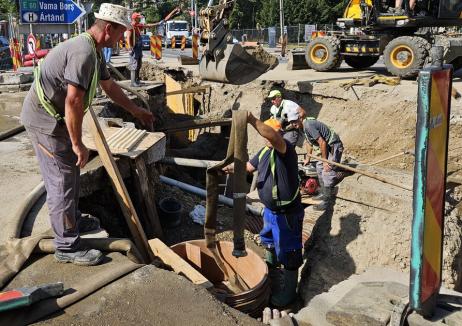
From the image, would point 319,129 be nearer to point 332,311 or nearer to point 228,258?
point 228,258

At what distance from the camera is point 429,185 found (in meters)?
2.47

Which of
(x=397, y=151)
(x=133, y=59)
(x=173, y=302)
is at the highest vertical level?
(x=133, y=59)

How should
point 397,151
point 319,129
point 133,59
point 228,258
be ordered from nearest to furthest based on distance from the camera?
point 228,258
point 319,129
point 397,151
point 133,59

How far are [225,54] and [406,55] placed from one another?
191 inches

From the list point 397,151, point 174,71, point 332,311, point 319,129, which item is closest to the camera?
point 332,311

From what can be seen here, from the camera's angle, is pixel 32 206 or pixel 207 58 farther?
pixel 207 58

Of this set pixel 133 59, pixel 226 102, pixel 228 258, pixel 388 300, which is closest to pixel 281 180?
pixel 228 258

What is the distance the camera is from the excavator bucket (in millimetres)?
10789

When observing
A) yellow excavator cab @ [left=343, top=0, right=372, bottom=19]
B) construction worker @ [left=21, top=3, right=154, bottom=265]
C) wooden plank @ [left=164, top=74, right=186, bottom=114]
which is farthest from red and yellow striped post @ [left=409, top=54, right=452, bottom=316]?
yellow excavator cab @ [left=343, top=0, right=372, bottom=19]

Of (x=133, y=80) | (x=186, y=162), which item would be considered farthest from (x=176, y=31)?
(x=186, y=162)

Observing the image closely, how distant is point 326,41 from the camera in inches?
575

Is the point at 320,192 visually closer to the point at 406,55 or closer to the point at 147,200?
the point at 147,200

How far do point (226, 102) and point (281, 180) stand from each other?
344 inches

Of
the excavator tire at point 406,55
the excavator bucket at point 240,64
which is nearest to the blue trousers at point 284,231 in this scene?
the excavator bucket at point 240,64
